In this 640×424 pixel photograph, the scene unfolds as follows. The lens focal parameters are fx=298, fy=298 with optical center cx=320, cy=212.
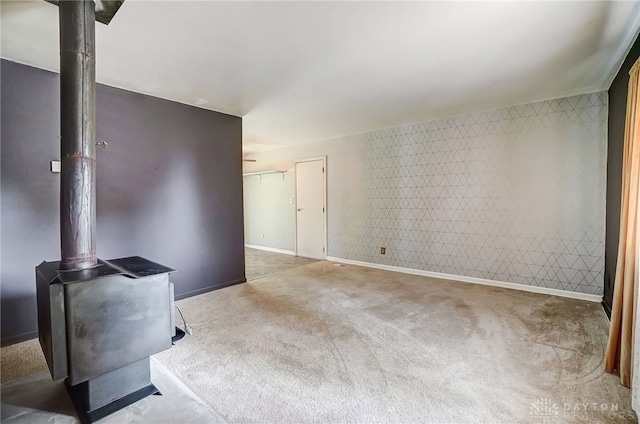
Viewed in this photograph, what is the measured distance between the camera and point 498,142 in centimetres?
385

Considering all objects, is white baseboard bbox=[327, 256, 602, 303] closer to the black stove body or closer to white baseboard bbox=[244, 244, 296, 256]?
white baseboard bbox=[244, 244, 296, 256]

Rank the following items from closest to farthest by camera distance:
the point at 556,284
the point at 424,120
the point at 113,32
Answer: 1. the point at 113,32
2. the point at 556,284
3. the point at 424,120

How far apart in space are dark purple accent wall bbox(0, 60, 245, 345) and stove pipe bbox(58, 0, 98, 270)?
144cm

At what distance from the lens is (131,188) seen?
3.15 m

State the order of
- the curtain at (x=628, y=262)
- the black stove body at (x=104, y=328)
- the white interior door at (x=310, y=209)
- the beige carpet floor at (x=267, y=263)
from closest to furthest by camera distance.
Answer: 1. the black stove body at (x=104, y=328)
2. the curtain at (x=628, y=262)
3. the beige carpet floor at (x=267, y=263)
4. the white interior door at (x=310, y=209)

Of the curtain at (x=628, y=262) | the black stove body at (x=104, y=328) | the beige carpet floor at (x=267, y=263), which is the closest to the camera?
the black stove body at (x=104, y=328)

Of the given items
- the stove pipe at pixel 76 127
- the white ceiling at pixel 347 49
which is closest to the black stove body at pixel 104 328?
the stove pipe at pixel 76 127

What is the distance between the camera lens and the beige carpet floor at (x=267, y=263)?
4.77 meters

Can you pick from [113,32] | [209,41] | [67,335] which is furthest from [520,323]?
[113,32]

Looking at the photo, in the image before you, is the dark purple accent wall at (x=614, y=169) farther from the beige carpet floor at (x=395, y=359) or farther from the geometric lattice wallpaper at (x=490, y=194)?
the beige carpet floor at (x=395, y=359)

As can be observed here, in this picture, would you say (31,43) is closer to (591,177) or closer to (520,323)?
(520,323)

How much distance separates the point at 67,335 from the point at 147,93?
2.64 m

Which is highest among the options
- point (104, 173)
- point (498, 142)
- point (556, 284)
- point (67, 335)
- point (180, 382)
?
point (498, 142)

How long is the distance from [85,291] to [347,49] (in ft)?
7.54
